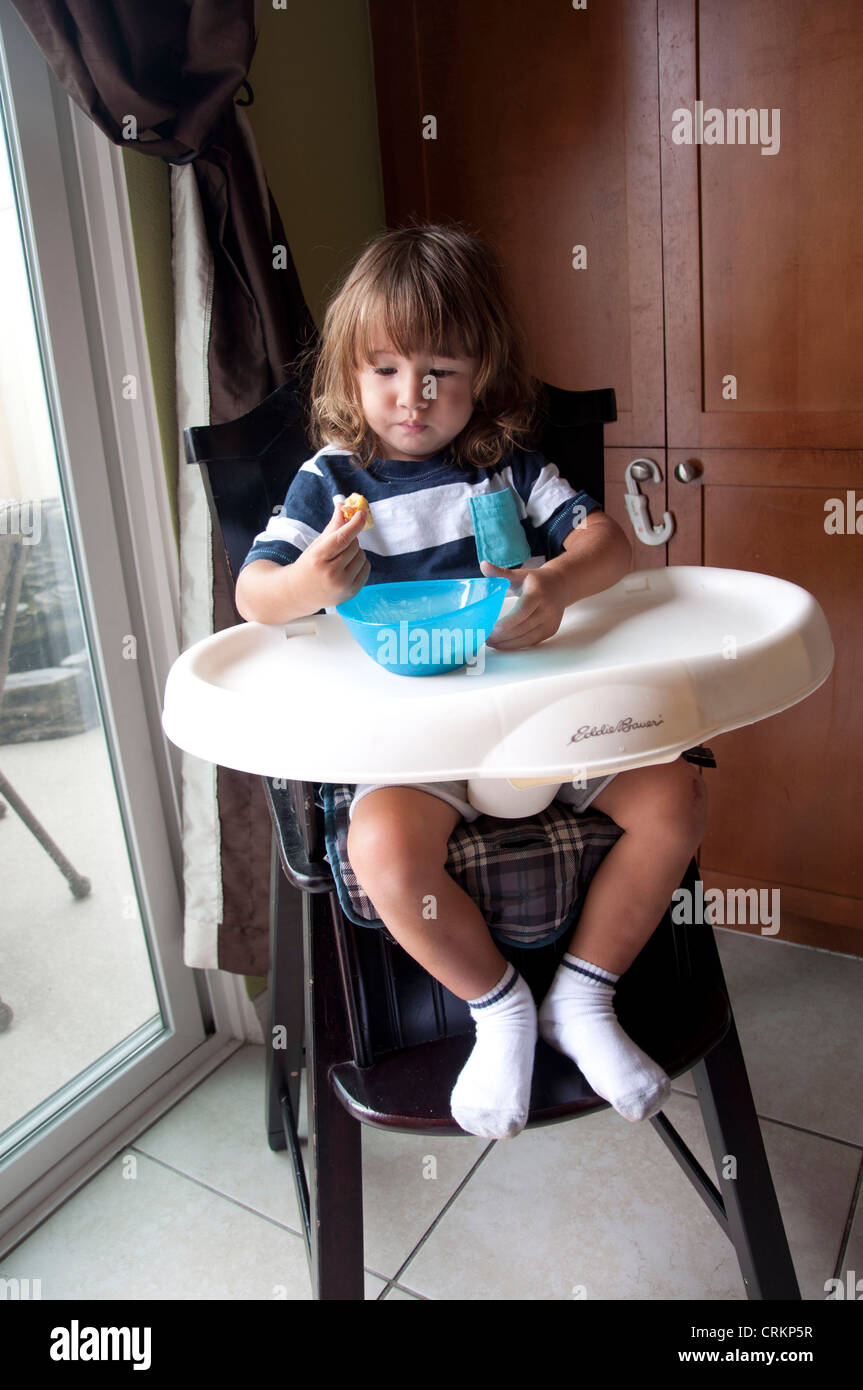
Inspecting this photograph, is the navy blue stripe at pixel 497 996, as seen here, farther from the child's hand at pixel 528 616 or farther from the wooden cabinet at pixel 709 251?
the wooden cabinet at pixel 709 251

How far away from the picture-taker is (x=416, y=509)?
121 cm

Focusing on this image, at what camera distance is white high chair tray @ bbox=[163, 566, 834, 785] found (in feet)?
2.67

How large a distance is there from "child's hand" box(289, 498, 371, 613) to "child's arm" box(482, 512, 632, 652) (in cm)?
12

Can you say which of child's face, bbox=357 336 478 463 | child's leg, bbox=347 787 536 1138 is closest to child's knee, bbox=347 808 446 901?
child's leg, bbox=347 787 536 1138

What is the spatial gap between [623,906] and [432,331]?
0.62m

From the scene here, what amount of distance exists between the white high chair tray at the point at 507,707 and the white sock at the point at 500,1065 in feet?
0.79

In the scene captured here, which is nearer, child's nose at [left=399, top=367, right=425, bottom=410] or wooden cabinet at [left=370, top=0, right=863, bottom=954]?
child's nose at [left=399, top=367, right=425, bottom=410]

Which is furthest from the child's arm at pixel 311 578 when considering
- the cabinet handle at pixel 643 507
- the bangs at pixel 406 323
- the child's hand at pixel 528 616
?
the cabinet handle at pixel 643 507

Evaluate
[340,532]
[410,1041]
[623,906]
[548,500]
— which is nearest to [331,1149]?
[410,1041]

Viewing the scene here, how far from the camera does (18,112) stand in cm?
127

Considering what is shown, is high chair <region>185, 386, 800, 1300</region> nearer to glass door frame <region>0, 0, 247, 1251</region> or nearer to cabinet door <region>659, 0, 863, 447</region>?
glass door frame <region>0, 0, 247, 1251</region>

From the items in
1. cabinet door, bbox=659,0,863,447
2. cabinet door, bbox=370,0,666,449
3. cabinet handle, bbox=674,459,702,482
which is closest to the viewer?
cabinet door, bbox=659,0,863,447

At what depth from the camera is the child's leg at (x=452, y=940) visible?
3.06 feet

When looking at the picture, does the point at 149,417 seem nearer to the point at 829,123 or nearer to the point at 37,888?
the point at 37,888
